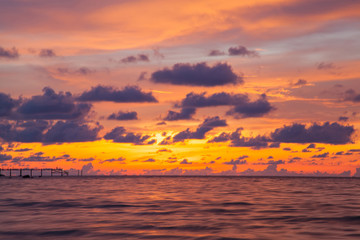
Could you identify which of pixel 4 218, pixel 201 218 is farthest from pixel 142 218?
pixel 4 218

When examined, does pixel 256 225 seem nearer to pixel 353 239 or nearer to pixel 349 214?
pixel 353 239

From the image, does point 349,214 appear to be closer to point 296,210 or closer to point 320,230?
point 296,210

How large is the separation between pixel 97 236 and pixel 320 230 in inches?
651

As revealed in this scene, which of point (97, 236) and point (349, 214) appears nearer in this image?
point (97, 236)

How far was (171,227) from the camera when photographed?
32938mm

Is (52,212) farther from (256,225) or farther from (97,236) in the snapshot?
(256,225)

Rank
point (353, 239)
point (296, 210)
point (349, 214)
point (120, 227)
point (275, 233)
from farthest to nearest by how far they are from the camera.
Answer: point (296, 210)
point (349, 214)
point (120, 227)
point (275, 233)
point (353, 239)

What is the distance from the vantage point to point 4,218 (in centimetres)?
3844

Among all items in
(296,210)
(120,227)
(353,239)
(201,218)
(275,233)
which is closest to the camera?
(353,239)

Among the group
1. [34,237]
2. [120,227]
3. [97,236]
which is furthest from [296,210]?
[34,237]

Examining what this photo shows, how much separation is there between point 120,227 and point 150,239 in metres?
5.76

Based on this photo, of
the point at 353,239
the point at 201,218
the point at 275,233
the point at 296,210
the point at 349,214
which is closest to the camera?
the point at 353,239

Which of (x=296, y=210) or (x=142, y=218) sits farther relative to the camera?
(x=296, y=210)

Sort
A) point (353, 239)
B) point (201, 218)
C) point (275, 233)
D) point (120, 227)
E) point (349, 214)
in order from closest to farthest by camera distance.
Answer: point (353, 239) < point (275, 233) < point (120, 227) < point (201, 218) < point (349, 214)
